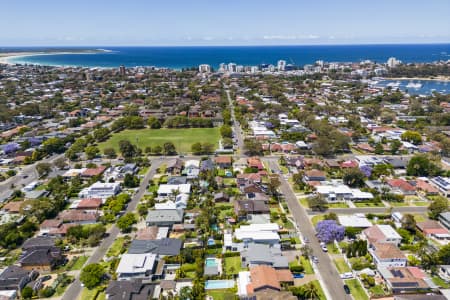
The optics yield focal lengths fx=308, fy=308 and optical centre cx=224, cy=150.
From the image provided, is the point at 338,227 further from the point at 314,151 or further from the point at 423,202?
the point at 314,151

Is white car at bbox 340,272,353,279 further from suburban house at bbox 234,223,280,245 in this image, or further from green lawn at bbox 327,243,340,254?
suburban house at bbox 234,223,280,245

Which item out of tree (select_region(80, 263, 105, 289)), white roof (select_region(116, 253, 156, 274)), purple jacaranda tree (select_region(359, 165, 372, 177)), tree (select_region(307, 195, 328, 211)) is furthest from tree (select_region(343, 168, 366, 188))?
tree (select_region(80, 263, 105, 289))

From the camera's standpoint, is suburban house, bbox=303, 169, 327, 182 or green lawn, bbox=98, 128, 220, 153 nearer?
suburban house, bbox=303, 169, 327, 182

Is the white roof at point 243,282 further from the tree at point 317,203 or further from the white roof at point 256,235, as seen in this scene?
the tree at point 317,203

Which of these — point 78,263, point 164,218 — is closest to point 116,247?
point 78,263

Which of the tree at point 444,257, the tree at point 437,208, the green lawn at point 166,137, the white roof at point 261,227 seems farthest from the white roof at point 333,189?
the green lawn at point 166,137

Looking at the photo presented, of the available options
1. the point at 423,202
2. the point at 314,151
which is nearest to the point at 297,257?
the point at 423,202
